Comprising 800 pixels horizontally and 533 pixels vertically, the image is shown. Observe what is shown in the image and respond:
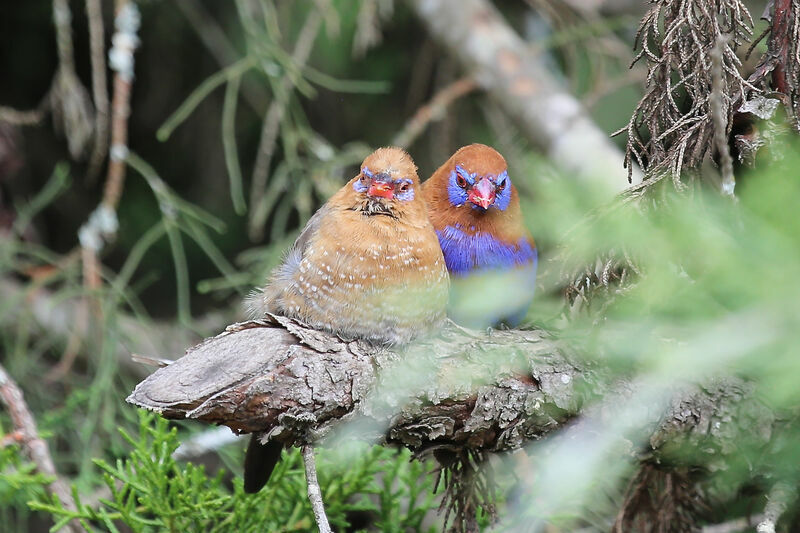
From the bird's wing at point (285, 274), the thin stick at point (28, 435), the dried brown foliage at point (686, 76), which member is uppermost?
the dried brown foliage at point (686, 76)

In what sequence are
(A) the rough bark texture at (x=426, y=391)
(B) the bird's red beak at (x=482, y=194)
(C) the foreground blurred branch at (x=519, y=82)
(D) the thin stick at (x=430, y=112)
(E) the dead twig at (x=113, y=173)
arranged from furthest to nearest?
(D) the thin stick at (x=430, y=112)
(C) the foreground blurred branch at (x=519, y=82)
(E) the dead twig at (x=113, y=173)
(B) the bird's red beak at (x=482, y=194)
(A) the rough bark texture at (x=426, y=391)

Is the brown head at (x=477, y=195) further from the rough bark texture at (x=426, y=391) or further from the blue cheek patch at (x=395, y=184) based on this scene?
the rough bark texture at (x=426, y=391)

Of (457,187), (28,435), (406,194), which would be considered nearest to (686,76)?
(406,194)

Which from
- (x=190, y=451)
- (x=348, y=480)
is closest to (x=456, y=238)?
(x=348, y=480)

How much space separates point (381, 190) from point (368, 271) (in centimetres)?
25

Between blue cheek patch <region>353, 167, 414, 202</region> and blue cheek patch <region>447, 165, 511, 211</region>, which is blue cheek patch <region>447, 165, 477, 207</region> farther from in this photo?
blue cheek patch <region>353, 167, 414, 202</region>

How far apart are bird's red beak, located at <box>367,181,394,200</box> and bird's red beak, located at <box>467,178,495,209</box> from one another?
0.37 metres

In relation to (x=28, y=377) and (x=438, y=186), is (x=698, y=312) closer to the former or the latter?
(x=438, y=186)

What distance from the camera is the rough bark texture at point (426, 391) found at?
1.63m

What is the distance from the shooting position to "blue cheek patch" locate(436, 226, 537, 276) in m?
2.53

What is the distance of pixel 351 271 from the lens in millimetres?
2088

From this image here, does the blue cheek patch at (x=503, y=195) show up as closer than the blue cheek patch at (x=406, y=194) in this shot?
No

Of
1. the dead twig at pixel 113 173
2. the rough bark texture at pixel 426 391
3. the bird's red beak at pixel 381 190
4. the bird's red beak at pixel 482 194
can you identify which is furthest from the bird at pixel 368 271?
the dead twig at pixel 113 173

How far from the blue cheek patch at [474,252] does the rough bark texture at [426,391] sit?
18.7 inches
